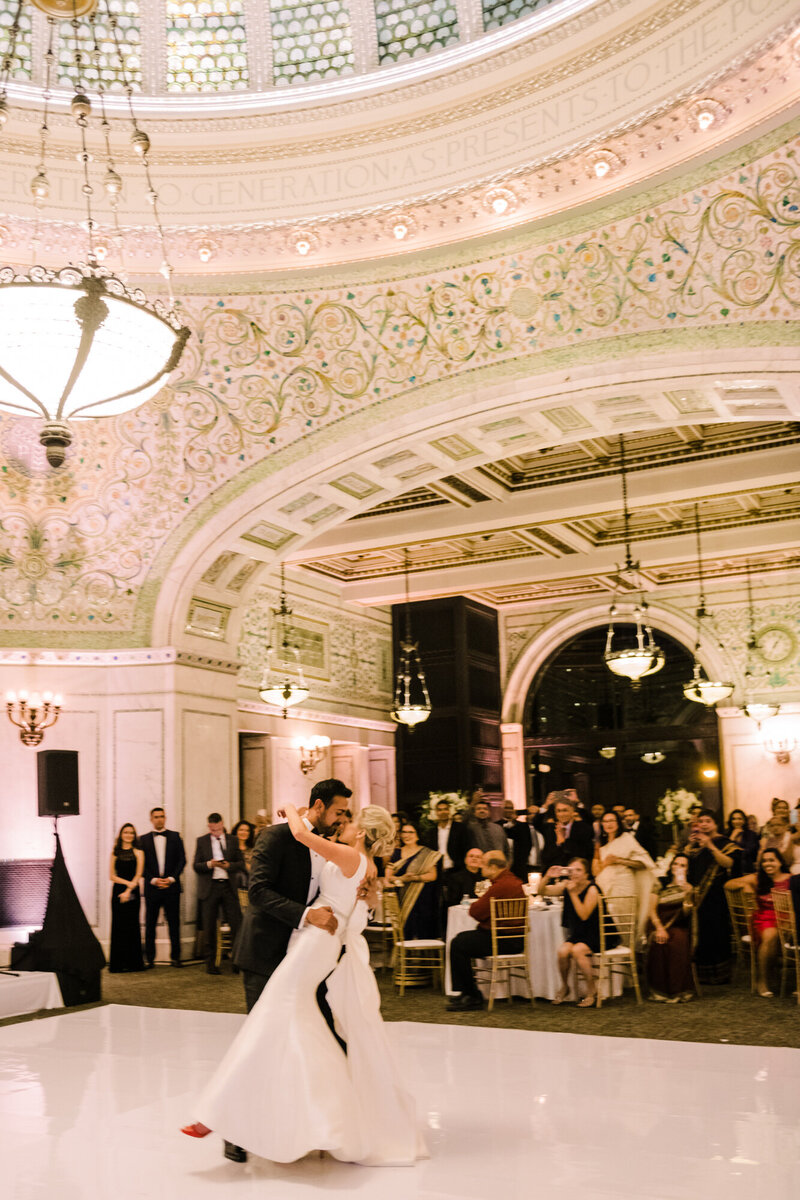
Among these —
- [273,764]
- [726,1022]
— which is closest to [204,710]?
[273,764]

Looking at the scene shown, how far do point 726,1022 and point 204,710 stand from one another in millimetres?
6240

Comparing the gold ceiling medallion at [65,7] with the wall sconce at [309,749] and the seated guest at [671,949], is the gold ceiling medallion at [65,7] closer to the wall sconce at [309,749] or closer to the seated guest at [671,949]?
the seated guest at [671,949]

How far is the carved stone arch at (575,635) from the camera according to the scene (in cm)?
1817

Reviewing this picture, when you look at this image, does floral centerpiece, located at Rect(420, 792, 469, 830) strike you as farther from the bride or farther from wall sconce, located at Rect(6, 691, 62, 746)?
the bride

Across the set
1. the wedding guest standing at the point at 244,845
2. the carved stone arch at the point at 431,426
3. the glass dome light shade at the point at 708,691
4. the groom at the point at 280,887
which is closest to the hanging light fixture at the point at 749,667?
the glass dome light shade at the point at 708,691

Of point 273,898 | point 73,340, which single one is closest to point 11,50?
point 73,340

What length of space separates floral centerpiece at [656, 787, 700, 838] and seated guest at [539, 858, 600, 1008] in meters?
9.93

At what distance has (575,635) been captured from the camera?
63.5 feet

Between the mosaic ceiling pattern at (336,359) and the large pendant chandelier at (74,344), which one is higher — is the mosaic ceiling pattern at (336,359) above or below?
above

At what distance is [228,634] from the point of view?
12.3m

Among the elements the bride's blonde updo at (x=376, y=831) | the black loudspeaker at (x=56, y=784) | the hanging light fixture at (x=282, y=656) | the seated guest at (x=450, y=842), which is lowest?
the seated guest at (x=450, y=842)

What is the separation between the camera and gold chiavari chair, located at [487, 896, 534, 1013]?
27.2 feet

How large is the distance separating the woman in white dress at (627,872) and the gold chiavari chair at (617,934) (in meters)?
0.14

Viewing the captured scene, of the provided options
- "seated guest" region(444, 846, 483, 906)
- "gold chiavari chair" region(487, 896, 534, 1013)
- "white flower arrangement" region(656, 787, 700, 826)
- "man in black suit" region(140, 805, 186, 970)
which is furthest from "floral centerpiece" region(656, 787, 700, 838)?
"gold chiavari chair" region(487, 896, 534, 1013)
